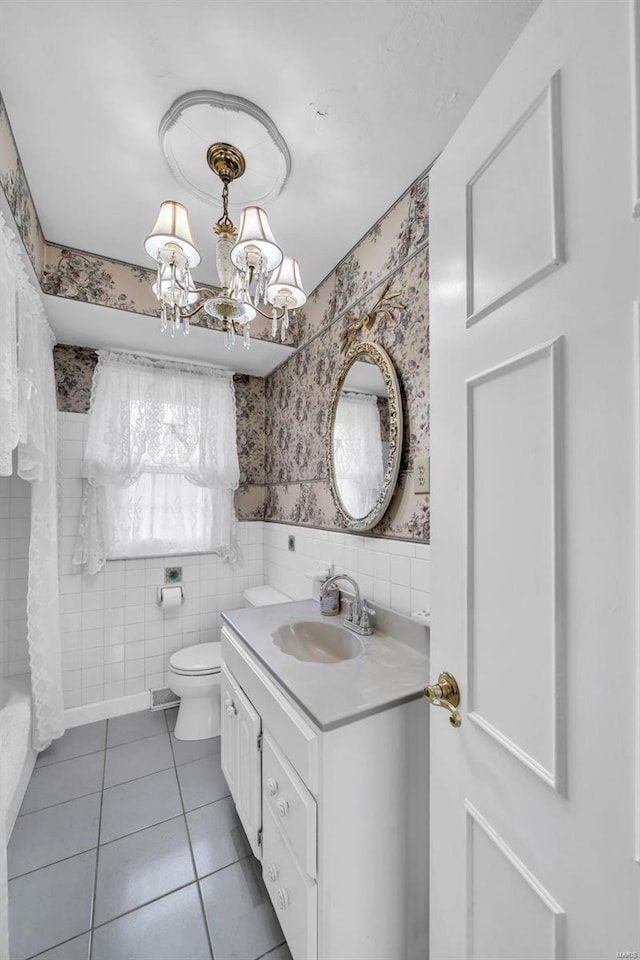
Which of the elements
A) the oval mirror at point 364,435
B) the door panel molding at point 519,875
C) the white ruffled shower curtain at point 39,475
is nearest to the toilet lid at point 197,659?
the white ruffled shower curtain at point 39,475

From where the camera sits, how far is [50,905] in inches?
50.7

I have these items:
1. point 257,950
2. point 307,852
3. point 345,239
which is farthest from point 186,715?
point 345,239

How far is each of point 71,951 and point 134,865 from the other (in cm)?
28

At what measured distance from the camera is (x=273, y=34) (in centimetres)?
98

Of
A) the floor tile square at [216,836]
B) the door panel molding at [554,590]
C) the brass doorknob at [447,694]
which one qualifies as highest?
the door panel molding at [554,590]

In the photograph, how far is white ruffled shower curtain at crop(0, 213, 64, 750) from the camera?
1479 mm

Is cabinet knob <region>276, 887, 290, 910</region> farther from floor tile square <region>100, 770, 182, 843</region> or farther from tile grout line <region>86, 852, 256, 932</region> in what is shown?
floor tile square <region>100, 770, 182, 843</region>

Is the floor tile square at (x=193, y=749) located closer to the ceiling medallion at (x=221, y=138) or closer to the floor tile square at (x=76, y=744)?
the floor tile square at (x=76, y=744)

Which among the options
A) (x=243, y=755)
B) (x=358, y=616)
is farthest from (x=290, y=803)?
(x=358, y=616)

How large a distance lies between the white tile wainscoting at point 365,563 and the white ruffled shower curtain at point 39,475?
49.8 inches

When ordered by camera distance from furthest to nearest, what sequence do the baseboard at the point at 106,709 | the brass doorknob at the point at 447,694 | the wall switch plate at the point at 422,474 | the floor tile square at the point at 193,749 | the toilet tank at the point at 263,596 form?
1. the toilet tank at the point at 263,596
2. the baseboard at the point at 106,709
3. the floor tile square at the point at 193,749
4. the wall switch plate at the point at 422,474
5. the brass doorknob at the point at 447,694

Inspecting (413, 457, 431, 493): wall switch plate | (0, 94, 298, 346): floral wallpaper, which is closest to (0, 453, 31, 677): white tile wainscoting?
(0, 94, 298, 346): floral wallpaper

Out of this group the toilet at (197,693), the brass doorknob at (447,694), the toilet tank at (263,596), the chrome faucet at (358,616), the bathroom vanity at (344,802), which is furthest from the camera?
the toilet tank at (263,596)

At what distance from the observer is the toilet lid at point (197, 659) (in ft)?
7.00
